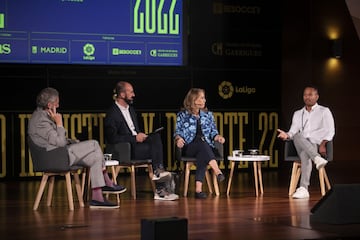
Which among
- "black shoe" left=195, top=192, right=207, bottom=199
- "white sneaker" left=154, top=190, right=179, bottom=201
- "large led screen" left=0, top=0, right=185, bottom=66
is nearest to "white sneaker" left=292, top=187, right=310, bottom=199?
"black shoe" left=195, top=192, right=207, bottom=199

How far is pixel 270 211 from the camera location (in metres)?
8.29

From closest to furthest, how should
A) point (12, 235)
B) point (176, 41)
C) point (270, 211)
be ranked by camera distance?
point (12, 235) < point (270, 211) < point (176, 41)

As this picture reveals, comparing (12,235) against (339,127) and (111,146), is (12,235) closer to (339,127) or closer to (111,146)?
(111,146)

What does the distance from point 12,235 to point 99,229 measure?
683 mm

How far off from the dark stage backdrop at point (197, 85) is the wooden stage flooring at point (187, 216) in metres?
1.06

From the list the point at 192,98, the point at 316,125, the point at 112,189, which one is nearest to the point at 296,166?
the point at 316,125

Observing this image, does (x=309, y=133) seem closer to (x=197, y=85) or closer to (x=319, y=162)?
(x=319, y=162)

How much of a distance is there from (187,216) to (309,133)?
7.96 feet

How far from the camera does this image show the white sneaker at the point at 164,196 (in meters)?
9.21

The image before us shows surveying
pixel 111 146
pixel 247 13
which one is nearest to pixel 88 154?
pixel 111 146

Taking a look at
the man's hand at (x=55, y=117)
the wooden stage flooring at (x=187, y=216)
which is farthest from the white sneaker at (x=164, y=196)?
the man's hand at (x=55, y=117)

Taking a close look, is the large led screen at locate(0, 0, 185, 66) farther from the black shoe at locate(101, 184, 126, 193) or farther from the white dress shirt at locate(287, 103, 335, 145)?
the black shoe at locate(101, 184, 126, 193)

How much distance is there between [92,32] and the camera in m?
11.4

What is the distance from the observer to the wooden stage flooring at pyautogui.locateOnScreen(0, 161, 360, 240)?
6824mm
